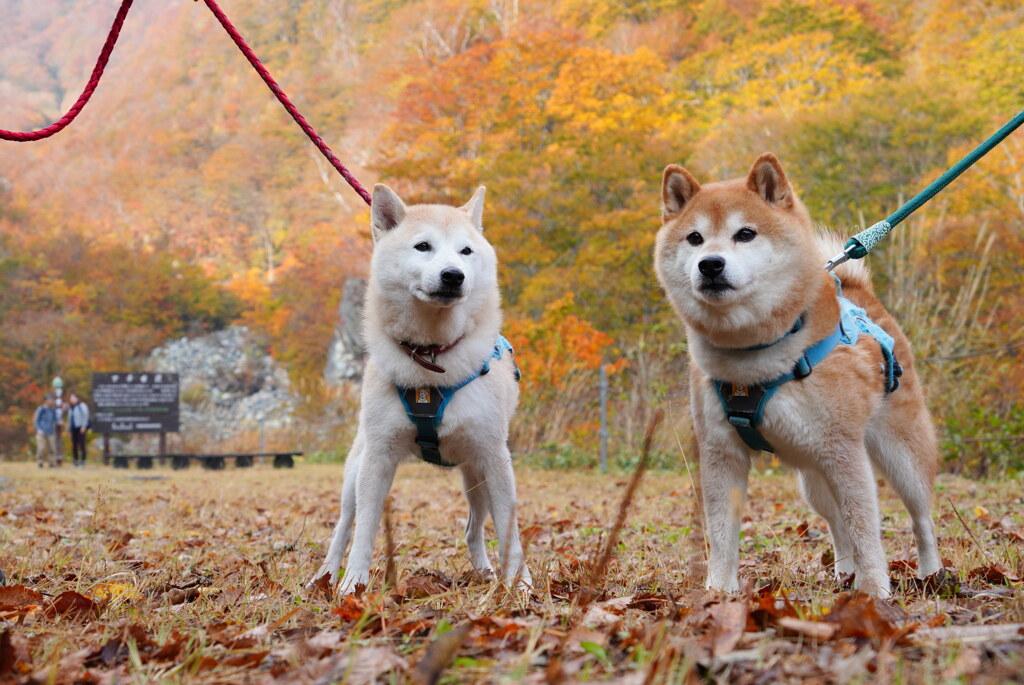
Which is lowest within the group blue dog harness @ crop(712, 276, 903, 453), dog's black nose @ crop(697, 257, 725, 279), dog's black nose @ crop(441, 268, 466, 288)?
blue dog harness @ crop(712, 276, 903, 453)

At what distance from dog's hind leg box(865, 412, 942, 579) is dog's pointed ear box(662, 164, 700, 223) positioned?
1.03 meters

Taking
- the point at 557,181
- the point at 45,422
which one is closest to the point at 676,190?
the point at 557,181

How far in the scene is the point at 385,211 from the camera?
10.6 feet

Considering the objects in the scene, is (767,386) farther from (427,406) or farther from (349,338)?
(349,338)

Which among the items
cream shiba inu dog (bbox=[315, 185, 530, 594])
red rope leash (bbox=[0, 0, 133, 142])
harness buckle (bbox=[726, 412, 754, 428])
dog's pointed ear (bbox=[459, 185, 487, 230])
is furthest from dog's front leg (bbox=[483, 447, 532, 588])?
red rope leash (bbox=[0, 0, 133, 142])

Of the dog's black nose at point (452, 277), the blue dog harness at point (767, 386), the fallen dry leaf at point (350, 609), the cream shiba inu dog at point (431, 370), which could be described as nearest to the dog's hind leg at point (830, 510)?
the blue dog harness at point (767, 386)

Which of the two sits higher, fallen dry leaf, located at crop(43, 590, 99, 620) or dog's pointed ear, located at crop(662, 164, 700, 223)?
dog's pointed ear, located at crop(662, 164, 700, 223)

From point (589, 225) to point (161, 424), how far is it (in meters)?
10.2

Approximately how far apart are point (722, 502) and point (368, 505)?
4.19ft

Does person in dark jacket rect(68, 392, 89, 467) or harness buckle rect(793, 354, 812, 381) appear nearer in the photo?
harness buckle rect(793, 354, 812, 381)

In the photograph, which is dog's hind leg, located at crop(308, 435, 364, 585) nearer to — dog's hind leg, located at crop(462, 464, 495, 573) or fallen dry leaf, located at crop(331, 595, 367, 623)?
dog's hind leg, located at crop(462, 464, 495, 573)

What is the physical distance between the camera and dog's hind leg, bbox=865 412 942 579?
2.76 metres

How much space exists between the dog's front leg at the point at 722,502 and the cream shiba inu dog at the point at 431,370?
67cm

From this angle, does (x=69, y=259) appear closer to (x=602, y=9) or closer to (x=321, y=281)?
(x=321, y=281)
